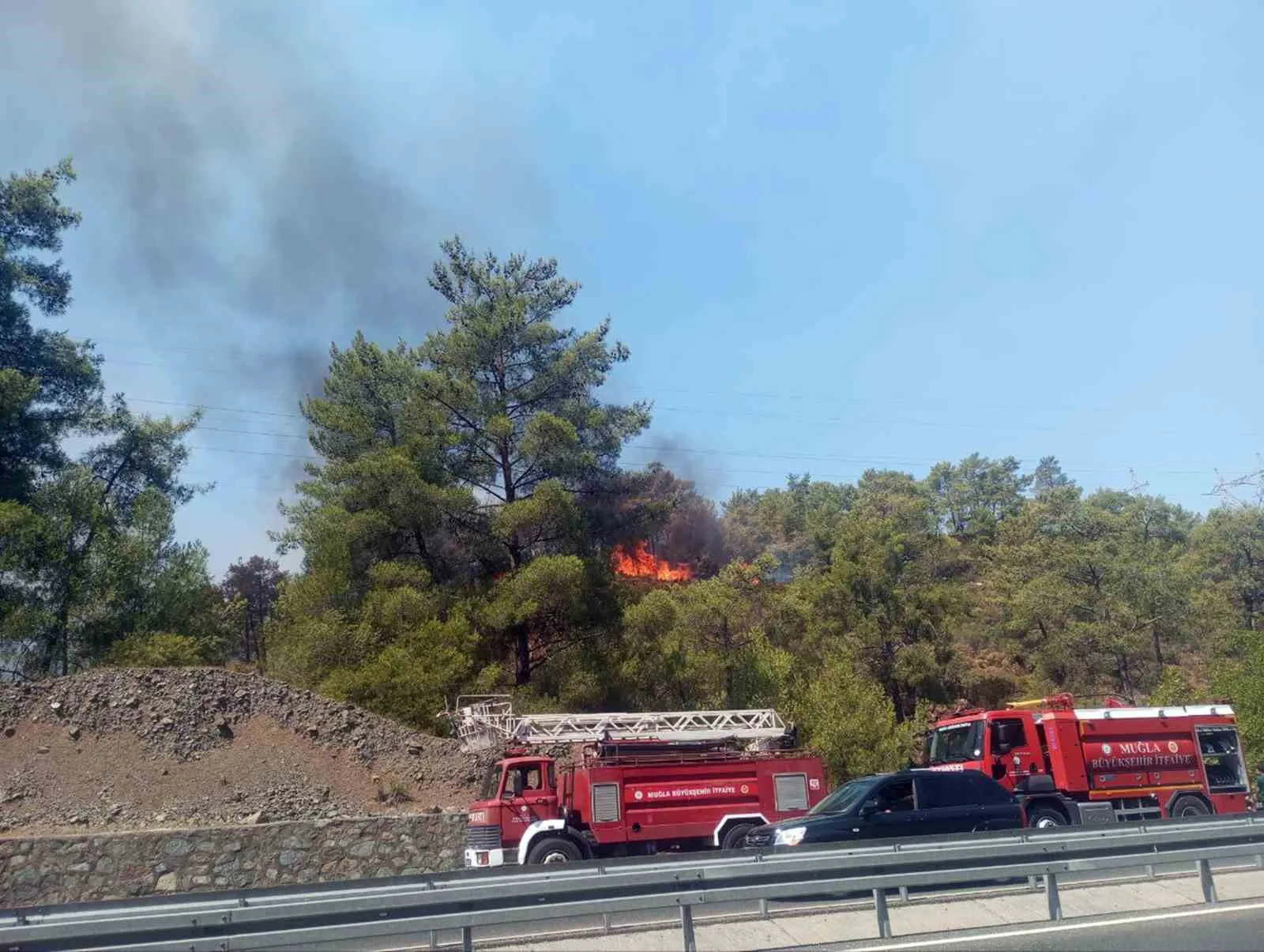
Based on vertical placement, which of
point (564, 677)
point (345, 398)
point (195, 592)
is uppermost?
point (345, 398)

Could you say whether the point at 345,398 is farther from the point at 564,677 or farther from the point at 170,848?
the point at 170,848

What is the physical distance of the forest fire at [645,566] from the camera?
4009 centimetres

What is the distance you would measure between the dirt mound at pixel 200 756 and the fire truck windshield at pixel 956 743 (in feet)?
36.6

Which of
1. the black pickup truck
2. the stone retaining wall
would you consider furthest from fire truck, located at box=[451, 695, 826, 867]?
the black pickup truck

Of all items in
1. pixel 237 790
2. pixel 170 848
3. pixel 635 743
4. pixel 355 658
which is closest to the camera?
pixel 170 848

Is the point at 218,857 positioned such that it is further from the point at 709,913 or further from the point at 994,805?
the point at 994,805

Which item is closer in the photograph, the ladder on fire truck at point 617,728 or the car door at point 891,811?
the car door at point 891,811

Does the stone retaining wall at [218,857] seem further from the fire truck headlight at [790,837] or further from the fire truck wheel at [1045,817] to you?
the fire truck wheel at [1045,817]

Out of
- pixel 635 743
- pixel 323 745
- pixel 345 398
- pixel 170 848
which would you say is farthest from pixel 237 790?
pixel 345 398

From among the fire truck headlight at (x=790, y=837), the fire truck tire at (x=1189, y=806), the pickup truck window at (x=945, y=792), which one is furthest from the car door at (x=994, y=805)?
the fire truck tire at (x=1189, y=806)

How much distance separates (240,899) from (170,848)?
10.6m

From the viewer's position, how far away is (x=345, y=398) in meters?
40.1

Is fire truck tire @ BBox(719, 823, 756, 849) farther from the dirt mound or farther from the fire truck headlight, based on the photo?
the dirt mound

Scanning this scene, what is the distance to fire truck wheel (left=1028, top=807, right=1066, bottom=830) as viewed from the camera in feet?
61.2
